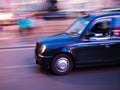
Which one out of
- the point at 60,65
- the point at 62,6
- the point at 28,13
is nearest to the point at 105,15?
the point at 60,65

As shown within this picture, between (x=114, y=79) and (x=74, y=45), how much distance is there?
4.26 ft

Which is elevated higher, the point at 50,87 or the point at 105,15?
the point at 105,15

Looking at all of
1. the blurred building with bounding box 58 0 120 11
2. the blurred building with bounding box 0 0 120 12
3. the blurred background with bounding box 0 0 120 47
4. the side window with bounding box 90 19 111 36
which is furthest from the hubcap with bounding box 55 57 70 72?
the blurred building with bounding box 58 0 120 11

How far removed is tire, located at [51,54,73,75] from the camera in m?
9.20

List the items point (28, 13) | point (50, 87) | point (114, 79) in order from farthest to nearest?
point (28, 13), point (114, 79), point (50, 87)

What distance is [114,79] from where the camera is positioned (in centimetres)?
871

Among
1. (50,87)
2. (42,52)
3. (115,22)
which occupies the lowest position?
(50,87)

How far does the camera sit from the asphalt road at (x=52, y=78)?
26.8ft

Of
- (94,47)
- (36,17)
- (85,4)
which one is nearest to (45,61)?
(94,47)

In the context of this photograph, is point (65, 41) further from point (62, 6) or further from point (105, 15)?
point (62, 6)

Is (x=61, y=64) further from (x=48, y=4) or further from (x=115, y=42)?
(x=48, y=4)

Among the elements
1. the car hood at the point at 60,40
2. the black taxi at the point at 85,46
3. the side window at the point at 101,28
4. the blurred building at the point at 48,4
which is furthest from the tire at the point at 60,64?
the blurred building at the point at 48,4

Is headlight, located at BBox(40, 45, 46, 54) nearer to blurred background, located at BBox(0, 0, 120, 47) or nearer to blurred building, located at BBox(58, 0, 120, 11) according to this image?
blurred background, located at BBox(0, 0, 120, 47)

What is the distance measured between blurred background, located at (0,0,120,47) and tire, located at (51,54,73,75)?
20.4 ft
